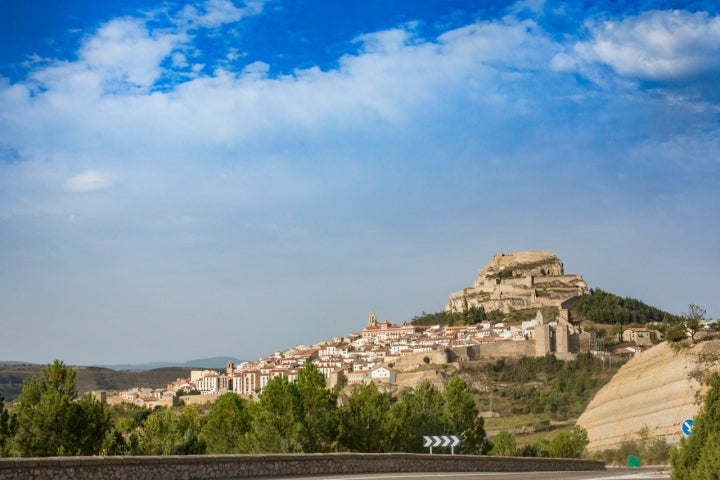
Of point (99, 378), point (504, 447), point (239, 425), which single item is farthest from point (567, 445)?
point (99, 378)

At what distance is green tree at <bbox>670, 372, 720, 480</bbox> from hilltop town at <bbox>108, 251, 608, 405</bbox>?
80.3 m

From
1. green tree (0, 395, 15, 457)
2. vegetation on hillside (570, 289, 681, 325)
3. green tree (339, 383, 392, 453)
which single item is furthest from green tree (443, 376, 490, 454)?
vegetation on hillside (570, 289, 681, 325)

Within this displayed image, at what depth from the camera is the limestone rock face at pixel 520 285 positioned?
5635 inches

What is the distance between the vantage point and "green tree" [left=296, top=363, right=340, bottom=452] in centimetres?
2739

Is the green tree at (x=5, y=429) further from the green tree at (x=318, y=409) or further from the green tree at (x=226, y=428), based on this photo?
the green tree at (x=318, y=409)

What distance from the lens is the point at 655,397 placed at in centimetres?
4741

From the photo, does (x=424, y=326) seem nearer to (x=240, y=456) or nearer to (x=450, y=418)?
(x=450, y=418)

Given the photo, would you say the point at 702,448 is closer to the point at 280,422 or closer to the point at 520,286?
the point at 280,422

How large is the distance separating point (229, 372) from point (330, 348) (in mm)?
18281

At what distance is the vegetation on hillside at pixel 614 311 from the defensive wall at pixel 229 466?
354 feet

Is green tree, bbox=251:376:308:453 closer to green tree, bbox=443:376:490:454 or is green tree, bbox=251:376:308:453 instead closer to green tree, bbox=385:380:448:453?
green tree, bbox=385:380:448:453

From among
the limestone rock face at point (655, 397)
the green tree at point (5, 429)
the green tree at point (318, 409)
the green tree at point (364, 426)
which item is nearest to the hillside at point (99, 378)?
the limestone rock face at point (655, 397)

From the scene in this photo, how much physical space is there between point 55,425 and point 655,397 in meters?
32.5

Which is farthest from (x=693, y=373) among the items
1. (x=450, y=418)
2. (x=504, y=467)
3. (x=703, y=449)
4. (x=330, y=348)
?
(x=330, y=348)
